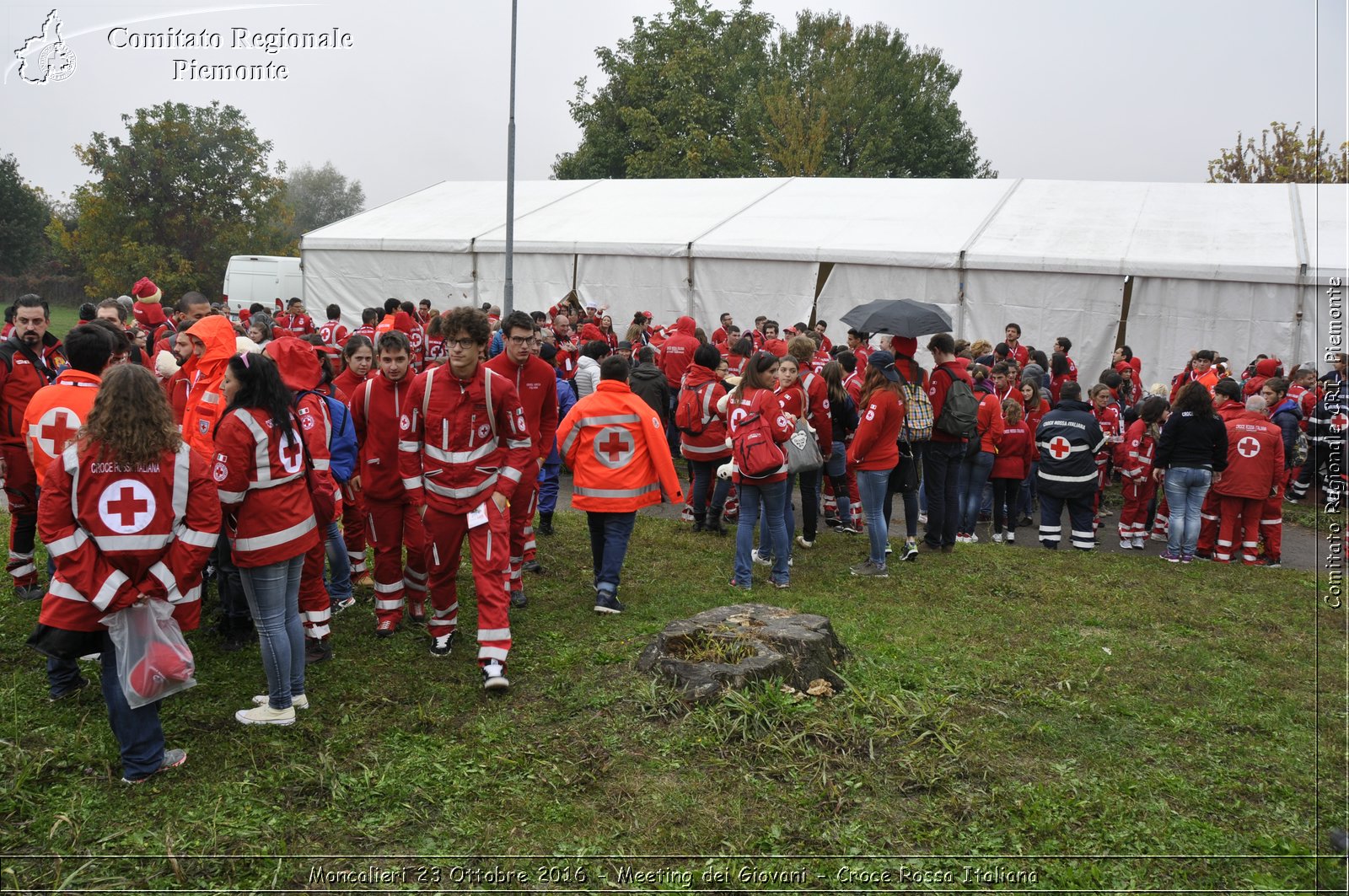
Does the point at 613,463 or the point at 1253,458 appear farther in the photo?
the point at 1253,458

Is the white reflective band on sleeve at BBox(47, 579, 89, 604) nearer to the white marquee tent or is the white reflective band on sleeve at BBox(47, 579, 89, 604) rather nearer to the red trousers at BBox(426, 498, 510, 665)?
the red trousers at BBox(426, 498, 510, 665)

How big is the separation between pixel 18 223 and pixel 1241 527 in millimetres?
48879

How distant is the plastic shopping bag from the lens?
3979mm

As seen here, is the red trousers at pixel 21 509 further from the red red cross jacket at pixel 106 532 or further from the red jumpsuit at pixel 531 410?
the red jumpsuit at pixel 531 410

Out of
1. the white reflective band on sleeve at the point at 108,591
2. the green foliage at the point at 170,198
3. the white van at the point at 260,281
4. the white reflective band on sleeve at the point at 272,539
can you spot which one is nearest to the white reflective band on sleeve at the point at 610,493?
the white reflective band on sleeve at the point at 272,539

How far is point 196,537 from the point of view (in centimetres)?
421

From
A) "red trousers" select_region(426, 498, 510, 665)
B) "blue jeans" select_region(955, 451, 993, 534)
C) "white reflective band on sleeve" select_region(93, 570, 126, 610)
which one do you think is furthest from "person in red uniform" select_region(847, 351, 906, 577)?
"white reflective band on sleeve" select_region(93, 570, 126, 610)

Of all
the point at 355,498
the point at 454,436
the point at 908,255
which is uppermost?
the point at 908,255

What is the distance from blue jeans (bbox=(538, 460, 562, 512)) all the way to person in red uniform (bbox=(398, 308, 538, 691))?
10.4 feet

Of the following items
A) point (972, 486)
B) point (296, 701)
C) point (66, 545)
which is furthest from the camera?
point (972, 486)

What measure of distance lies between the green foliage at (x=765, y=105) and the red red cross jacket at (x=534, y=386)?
35.4m

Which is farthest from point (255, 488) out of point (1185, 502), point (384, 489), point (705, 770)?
point (1185, 502)

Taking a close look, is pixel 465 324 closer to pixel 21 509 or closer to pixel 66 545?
pixel 66 545

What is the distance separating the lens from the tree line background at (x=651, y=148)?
119 feet
